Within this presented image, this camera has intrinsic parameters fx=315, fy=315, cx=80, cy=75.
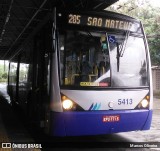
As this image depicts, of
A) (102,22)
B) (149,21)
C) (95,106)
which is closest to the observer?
(95,106)

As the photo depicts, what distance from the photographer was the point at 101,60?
704cm

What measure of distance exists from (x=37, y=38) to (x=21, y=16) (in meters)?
7.39

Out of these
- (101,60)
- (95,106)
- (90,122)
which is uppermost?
(101,60)

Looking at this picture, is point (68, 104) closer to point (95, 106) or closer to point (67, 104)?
point (67, 104)

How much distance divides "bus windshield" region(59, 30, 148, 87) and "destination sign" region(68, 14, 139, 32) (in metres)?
0.17

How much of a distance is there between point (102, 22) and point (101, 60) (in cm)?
91

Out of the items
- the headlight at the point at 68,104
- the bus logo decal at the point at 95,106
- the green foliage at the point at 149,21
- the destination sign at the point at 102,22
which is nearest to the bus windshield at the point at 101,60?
the destination sign at the point at 102,22

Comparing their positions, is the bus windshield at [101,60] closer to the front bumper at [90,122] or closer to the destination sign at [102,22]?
the destination sign at [102,22]

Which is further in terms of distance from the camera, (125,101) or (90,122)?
(125,101)

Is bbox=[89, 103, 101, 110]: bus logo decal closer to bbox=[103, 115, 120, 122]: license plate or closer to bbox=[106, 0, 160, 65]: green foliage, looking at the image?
bbox=[103, 115, 120, 122]: license plate

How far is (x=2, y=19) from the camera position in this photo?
634 inches

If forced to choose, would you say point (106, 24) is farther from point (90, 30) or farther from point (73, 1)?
point (73, 1)

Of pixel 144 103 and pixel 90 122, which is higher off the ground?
pixel 144 103

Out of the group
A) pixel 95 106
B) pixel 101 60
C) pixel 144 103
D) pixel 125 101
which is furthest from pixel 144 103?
pixel 101 60
